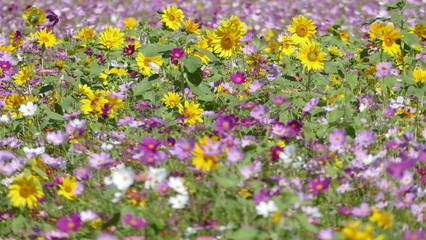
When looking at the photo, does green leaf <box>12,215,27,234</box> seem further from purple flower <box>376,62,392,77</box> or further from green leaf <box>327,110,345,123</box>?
purple flower <box>376,62,392,77</box>

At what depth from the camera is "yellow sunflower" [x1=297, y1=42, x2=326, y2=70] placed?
360cm

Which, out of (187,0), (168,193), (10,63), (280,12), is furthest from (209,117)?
(187,0)

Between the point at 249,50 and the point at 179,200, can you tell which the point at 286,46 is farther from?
the point at 179,200

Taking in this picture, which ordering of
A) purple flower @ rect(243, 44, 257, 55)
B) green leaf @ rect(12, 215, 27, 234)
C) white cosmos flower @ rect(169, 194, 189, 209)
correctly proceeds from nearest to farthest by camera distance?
white cosmos flower @ rect(169, 194, 189, 209) < green leaf @ rect(12, 215, 27, 234) < purple flower @ rect(243, 44, 257, 55)

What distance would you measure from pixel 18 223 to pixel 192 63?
1.56 metres

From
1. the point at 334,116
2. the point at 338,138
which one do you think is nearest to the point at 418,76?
the point at 334,116

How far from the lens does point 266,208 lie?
7.03ft

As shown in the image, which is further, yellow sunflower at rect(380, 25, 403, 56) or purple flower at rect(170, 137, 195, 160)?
yellow sunflower at rect(380, 25, 403, 56)

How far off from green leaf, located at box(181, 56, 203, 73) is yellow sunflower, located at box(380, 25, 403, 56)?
4.51ft

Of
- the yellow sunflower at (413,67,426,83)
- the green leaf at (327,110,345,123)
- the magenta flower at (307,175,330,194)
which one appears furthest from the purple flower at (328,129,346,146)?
the yellow sunflower at (413,67,426,83)

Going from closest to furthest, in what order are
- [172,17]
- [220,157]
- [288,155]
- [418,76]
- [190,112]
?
[220,157], [288,155], [190,112], [418,76], [172,17]

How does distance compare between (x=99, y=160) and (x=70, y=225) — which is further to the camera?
(x=99, y=160)

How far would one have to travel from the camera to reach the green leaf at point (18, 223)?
8.06 ft

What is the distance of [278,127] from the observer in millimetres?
2711
